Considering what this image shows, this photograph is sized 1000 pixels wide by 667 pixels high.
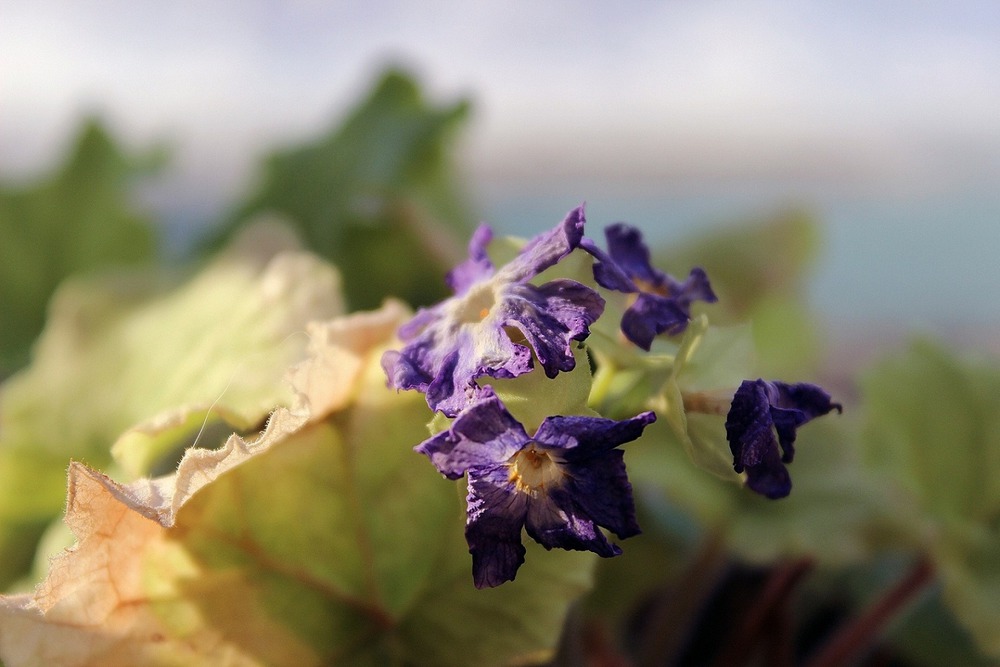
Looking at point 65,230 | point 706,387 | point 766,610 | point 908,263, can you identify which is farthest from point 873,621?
point 908,263

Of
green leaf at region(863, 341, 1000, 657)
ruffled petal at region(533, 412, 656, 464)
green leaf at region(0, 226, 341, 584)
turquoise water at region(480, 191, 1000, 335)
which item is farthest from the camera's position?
turquoise water at region(480, 191, 1000, 335)

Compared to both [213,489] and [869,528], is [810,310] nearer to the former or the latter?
[869,528]

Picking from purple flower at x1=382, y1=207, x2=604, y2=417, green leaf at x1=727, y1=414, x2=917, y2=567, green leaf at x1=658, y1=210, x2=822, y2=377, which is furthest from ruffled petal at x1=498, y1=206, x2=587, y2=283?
green leaf at x1=658, y1=210, x2=822, y2=377

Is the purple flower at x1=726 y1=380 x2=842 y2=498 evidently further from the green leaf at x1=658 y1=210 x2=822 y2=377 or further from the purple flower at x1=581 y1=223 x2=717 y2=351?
the green leaf at x1=658 y1=210 x2=822 y2=377

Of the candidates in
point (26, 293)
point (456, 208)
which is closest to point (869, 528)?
point (456, 208)

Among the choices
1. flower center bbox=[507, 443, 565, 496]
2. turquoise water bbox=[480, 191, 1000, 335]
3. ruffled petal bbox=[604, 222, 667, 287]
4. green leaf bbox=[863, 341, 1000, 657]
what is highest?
ruffled petal bbox=[604, 222, 667, 287]
